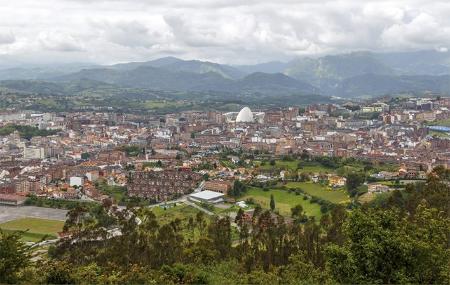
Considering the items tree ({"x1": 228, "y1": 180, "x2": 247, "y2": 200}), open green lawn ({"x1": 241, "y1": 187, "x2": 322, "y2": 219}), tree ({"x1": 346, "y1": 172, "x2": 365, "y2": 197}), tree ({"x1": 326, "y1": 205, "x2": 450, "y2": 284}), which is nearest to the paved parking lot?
tree ({"x1": 228, "y1": 180, "x2": 247, "y2": 200})

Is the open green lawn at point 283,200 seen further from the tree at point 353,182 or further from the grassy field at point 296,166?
the grassy field at point 296,166

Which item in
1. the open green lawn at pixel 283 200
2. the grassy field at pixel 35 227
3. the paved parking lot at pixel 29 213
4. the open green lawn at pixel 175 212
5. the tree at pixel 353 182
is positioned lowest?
the paved parking lot at pixel 29 213

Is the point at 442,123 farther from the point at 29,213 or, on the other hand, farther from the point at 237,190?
the point at 29,213

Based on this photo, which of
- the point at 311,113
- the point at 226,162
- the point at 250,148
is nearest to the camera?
the point at 226,162

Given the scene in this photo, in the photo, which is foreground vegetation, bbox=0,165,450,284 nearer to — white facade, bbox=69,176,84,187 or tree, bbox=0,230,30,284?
tree, bbox=0,230,30,284

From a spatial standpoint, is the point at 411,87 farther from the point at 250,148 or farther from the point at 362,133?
A: the point at 250,148

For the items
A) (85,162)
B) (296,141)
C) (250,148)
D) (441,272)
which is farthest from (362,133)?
(441,272)

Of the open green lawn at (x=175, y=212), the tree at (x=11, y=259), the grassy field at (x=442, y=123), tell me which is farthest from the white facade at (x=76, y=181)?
the grassy field at (x=442, y=123)
